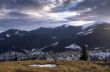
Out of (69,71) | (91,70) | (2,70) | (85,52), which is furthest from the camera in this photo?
(85,52)

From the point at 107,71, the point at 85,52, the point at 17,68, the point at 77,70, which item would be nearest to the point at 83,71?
the point at 77,70

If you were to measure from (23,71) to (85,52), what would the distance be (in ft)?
170

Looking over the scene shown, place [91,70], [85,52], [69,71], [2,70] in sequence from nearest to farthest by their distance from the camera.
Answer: [2,70] → [69,71] → [91,70] → [85,52]

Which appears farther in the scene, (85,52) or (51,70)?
(85,52)

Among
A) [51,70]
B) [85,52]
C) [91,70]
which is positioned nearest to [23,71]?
[51,70]

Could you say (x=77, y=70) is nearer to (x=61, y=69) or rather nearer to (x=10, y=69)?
(x=61, y=69)

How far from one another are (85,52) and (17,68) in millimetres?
51053

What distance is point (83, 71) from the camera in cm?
4091

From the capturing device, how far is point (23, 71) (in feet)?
127

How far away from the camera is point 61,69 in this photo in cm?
4094

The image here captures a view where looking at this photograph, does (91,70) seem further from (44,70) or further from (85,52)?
(85,52)

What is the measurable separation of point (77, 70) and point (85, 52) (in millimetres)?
47779

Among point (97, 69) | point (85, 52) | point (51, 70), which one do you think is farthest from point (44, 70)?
point (85, 52)

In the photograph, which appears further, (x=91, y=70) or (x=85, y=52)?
(x=85, y=52)
